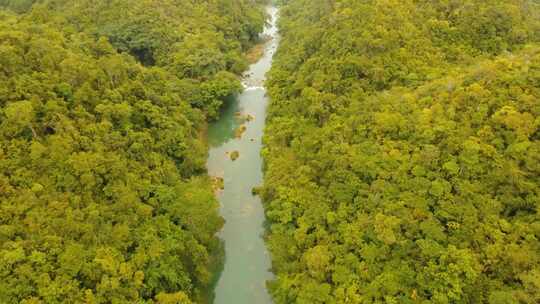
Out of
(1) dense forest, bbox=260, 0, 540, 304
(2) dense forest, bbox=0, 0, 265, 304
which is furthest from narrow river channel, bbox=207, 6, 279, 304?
(1) dense forest, bbox=260, 0, 540, 304

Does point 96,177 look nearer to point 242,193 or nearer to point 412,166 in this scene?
point 242,193

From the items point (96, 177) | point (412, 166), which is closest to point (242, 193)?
point (96, 177)

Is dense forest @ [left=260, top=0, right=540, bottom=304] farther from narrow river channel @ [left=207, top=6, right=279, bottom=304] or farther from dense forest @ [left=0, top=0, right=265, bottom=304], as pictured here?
dense forest @ [left=0, top=0, right=265, bottom=304]

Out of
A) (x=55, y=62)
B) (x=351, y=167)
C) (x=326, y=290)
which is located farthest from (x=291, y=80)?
(x=326, y=290)

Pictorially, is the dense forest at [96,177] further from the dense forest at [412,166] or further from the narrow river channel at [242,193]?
the dense forest at [412,166]

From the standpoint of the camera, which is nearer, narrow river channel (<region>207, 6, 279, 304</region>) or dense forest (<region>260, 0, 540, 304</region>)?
dense forest (<region>260, 0, 540, 304</region>)

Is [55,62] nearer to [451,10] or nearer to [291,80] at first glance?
[291,80]
